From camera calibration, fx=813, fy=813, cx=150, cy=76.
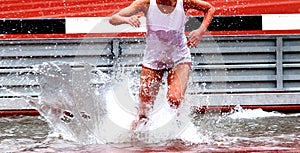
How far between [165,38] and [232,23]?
4.19 metres

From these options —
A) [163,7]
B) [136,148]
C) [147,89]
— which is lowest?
[136,148]

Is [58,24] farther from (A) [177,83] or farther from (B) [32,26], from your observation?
(A) [177,83]

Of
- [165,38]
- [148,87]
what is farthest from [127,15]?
[148,87]

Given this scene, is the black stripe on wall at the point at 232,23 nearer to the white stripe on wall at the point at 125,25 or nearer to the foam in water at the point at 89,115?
the white stripe on wall at the point at 125,25

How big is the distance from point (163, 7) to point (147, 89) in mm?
782

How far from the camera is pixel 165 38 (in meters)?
7.52

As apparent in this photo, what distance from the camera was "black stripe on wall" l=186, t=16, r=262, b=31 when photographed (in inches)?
453

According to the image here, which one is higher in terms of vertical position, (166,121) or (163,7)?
(163,7)

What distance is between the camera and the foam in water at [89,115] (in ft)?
25.4

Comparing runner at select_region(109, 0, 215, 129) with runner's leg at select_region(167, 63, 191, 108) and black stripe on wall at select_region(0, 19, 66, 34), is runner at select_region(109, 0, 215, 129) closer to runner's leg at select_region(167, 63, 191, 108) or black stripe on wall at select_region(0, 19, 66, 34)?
runner's leg at select_region(167, 63, 191, 108)

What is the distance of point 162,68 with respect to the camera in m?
7.66

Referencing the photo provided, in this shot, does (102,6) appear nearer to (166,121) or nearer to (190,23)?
(190,23)

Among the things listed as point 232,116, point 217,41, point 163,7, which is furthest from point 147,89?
point 217,41

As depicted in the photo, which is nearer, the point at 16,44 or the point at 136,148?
the point at 136,148
